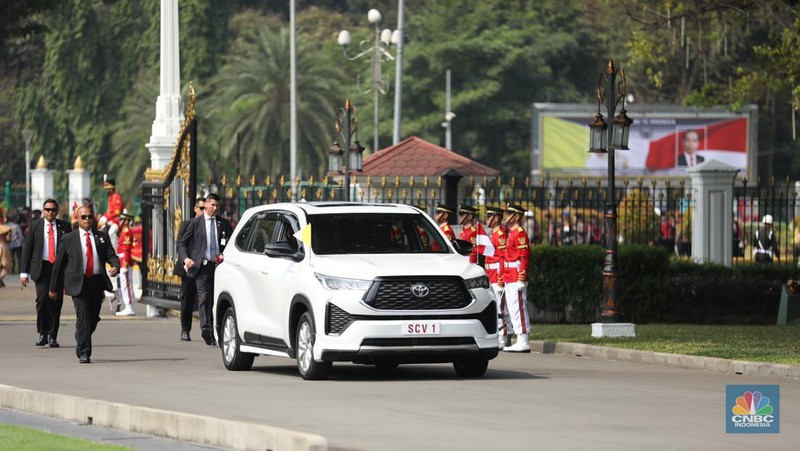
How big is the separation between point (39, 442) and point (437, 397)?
4518 mm

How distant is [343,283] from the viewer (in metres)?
18.3

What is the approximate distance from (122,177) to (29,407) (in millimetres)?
67840

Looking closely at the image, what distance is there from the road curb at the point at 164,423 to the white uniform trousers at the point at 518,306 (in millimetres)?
8802

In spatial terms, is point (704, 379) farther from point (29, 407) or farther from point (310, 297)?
point (29, 407)

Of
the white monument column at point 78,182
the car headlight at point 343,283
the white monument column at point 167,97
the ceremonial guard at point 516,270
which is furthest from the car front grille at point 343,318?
the white monument column at point 78,182

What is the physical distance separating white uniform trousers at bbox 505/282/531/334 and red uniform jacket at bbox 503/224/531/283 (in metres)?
0.10

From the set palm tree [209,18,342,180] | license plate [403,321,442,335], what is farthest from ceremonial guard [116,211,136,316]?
palm tree [209,18,342,180]

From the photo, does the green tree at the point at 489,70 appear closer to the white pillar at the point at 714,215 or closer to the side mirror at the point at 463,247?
the white pillar at the point at 714,215

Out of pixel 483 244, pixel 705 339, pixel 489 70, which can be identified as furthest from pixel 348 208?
pixel 489 70

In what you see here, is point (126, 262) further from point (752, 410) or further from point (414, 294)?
point (752, 410)

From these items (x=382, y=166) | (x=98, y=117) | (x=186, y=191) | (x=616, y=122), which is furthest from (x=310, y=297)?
(x=98, y=117)

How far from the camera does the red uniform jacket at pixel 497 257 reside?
80.0 ft

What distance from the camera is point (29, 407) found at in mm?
15852

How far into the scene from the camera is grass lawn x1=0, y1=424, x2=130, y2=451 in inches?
501
